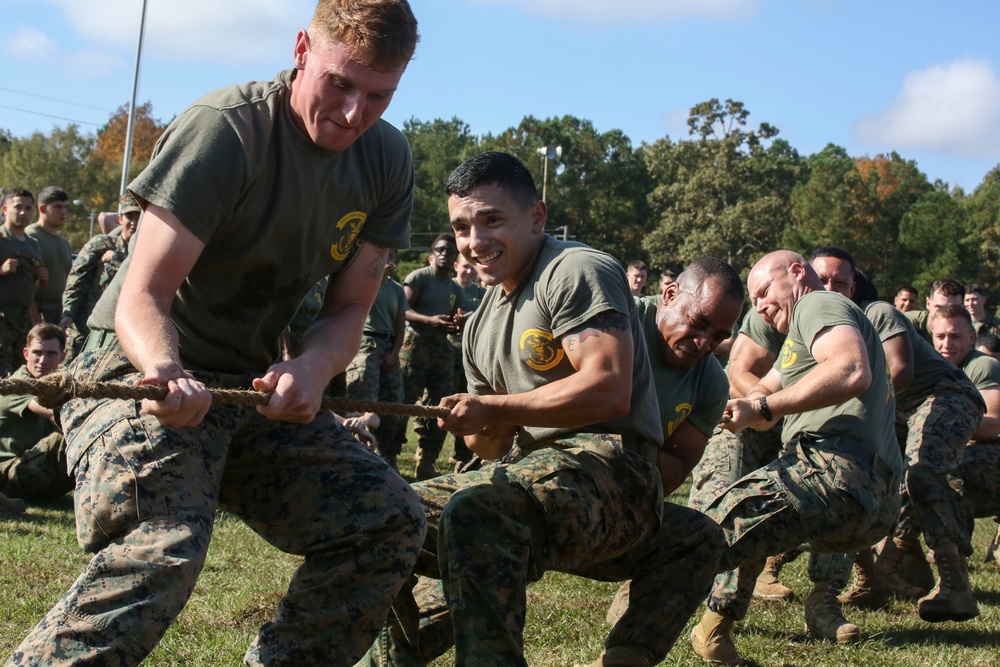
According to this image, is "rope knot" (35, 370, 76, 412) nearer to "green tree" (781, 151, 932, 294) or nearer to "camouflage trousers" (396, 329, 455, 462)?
"camouflage trousers" (396, 329, 455, 462)

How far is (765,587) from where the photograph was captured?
670cm

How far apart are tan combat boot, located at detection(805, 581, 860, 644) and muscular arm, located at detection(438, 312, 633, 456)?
8.63ft

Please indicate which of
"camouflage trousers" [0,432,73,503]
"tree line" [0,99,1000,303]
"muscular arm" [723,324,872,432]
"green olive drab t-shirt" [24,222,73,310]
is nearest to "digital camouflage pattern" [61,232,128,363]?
"green olive drab t-shirt" [24,222,73,310]

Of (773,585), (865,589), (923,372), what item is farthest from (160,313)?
(923,372)

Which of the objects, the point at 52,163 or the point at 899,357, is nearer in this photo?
the point at 899,357

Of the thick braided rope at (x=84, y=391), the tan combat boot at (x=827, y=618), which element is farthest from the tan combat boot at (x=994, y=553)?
the thick braided rope at (x=84, y=391)

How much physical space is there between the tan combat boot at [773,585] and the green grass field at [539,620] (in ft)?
0.28

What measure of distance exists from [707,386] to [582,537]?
4.11 feet

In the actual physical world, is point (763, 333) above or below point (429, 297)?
above

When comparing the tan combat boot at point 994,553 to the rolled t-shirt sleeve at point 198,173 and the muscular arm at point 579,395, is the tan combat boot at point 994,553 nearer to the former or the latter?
the muscular arm at point 579,395

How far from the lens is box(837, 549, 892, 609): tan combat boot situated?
659 centimetres

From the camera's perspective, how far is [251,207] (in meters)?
3.22

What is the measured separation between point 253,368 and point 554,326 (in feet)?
3.44

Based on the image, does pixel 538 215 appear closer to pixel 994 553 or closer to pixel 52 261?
pixel 994 553
